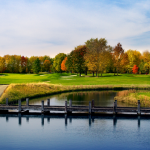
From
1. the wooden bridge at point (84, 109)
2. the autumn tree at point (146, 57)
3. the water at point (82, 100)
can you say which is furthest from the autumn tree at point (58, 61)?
the wooden bridge at point (84, 109)

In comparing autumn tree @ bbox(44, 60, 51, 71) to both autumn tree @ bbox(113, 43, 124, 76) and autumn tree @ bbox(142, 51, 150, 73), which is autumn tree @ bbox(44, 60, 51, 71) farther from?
autumn tree @ bbox(113, 43, 124, 76)

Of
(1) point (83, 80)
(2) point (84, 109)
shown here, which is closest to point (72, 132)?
(2) point (84, 109)

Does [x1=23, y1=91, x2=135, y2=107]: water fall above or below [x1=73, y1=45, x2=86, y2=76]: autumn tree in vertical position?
below

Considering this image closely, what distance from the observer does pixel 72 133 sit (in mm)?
22781

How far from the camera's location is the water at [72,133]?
19.5 meters

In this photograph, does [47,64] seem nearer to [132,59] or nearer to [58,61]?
[58,61]

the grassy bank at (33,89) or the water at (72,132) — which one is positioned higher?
the grassy bank at (33,89)

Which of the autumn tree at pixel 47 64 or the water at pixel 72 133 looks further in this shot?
the autumn tree at pixel 47 64

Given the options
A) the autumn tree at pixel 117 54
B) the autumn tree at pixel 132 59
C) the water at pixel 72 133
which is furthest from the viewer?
the autumn tree at pixel 132 59

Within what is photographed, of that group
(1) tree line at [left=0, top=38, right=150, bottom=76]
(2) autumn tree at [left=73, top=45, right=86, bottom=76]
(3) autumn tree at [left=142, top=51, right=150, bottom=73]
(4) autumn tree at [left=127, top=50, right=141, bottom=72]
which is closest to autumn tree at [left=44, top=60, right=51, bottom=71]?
(1) tree line at [left=0, top=38, right=150, bottom=76]

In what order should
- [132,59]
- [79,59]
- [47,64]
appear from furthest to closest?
[47,64]
[132,59]
[79,59]

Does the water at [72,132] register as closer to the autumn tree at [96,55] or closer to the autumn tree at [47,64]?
the autumn tree at [96,55]

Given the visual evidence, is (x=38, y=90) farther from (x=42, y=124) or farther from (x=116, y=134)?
(x=116, y=134)

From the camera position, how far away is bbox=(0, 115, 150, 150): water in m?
19.5
